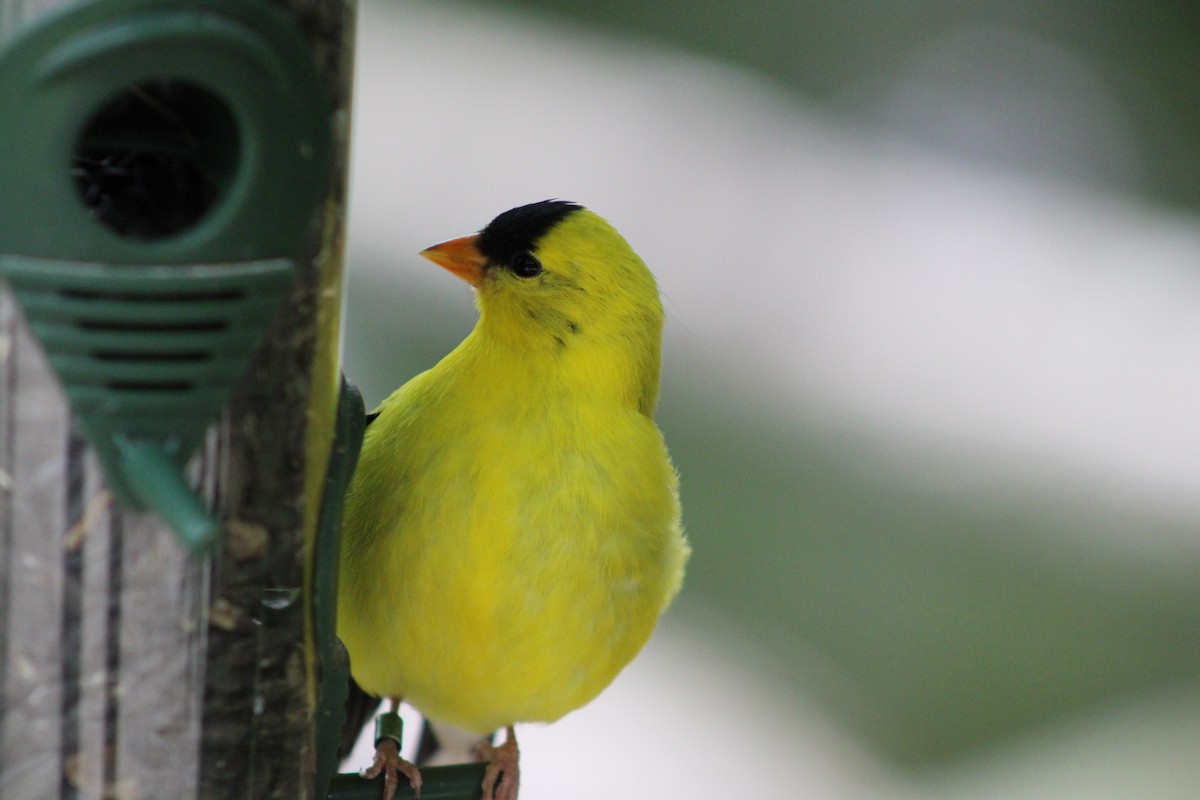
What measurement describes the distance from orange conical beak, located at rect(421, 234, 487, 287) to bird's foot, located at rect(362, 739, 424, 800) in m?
0.67

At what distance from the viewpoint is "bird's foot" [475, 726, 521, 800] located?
2.13 meters

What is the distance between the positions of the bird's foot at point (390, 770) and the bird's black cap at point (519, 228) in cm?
71

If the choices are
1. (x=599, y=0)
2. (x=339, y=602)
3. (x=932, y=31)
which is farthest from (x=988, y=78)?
(x=339, y=602)

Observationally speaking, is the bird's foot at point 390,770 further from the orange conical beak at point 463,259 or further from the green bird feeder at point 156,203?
the green bird feeder at point 156,203

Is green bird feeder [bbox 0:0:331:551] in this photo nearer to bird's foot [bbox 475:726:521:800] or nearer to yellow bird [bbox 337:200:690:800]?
yellow bird [bbox 337:200:690:800]

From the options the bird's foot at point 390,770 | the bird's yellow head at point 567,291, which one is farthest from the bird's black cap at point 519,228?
the bird's foot at point 390,770

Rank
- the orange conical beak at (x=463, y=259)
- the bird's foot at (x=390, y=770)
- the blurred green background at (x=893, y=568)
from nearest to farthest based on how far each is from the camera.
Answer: the bird's foot at (x=390, y=770) < the orange conical beak at (x=463, y=259) < the blurred green background at (x=893, y=568)

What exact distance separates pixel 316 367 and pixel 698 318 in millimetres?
→ 5278

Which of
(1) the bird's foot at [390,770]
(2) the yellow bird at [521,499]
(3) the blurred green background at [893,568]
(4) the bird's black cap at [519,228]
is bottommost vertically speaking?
(3) the blurred green background at [893,568]

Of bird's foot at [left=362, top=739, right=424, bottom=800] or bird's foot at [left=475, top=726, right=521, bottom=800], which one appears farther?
bird's foot at [left=475, top=726, right=521, bottom=800]

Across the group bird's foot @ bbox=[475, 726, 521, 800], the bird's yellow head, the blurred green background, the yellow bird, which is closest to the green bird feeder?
the yellow bird

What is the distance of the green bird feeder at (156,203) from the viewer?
1156 mm

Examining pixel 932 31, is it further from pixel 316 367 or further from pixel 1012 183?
pixel 316 367

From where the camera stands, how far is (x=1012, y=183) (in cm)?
829
